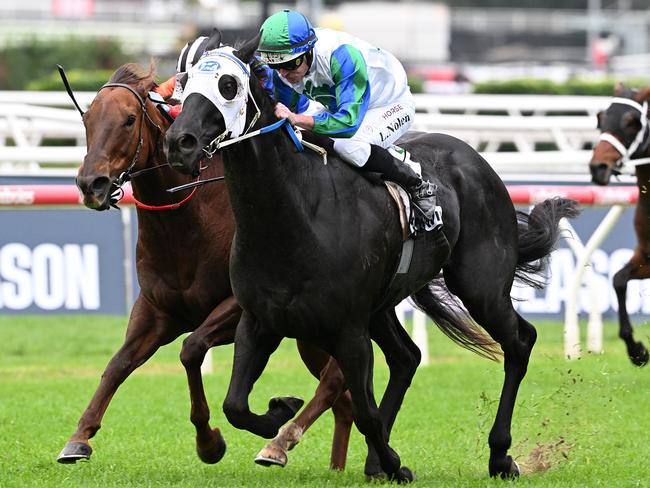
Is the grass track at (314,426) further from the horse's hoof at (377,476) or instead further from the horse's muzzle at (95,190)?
the horse's muzzle at (95,190)

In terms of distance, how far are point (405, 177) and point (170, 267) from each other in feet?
3.35

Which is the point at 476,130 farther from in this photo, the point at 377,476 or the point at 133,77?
the point at 377,476

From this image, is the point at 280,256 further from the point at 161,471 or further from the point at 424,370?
the point at 424,370

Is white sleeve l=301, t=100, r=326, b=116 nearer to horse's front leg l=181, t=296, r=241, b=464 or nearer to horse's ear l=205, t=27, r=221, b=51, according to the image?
horse's ear l=205, t=27, r=221, b=51

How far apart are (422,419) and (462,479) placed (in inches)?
64.8

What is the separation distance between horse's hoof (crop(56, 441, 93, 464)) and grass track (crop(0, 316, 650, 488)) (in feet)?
0.31

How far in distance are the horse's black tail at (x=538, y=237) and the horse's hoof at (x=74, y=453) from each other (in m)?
2.26

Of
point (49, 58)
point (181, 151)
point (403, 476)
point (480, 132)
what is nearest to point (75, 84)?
point (480, 132)

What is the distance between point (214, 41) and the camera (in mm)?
4625

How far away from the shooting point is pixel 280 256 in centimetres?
464

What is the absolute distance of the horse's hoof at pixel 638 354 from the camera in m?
7.82

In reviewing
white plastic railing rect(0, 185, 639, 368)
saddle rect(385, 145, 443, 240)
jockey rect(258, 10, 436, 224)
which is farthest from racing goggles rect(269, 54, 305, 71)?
white plastic railing rect(0, 185, 639, 368)

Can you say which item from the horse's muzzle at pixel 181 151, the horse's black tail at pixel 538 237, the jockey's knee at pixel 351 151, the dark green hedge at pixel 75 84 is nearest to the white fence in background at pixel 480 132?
the horse's black tail at pixel 538 237

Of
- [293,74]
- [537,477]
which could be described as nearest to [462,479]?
[537,477]
